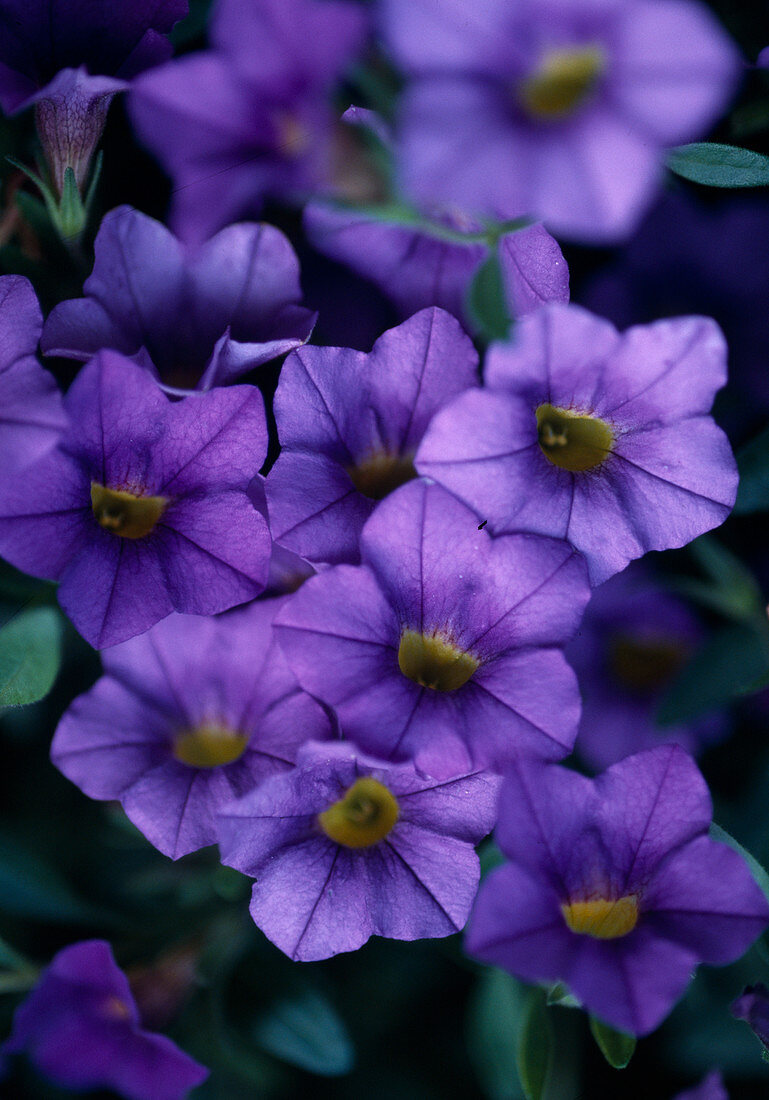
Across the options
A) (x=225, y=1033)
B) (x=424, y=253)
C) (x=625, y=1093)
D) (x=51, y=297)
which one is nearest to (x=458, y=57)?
(x=424, y=253)

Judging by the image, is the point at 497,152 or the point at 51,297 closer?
the point at 497,152

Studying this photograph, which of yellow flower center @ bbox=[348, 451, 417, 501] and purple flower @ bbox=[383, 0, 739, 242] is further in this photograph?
yellow flower center @ bbox=[348, 451, 417, 501]

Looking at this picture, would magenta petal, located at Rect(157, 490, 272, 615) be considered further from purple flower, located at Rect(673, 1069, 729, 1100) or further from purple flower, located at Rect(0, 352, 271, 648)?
purple flower, located at Rect(673, 1069, 729, 1100)

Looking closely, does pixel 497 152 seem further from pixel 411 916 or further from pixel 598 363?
pixel 411 916

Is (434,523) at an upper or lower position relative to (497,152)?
lower

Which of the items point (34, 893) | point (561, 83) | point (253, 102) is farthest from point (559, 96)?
point (34, 893)

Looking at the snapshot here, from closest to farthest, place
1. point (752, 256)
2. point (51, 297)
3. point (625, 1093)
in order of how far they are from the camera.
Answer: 1. point (51, 297)
2. point (752, 256)
3. point (625, 1093)

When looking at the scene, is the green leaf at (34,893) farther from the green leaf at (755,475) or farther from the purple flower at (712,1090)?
the green leaf at (755,475)

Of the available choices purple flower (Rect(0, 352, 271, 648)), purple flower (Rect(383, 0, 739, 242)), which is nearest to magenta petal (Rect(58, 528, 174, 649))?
purple flower (Rect(0, 352, 271, 648))
